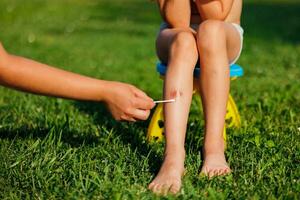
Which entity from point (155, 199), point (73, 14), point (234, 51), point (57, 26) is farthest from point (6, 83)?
point (73, 14)

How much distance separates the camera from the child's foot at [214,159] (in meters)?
2.92

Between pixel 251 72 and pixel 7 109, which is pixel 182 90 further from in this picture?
pixel 251 72

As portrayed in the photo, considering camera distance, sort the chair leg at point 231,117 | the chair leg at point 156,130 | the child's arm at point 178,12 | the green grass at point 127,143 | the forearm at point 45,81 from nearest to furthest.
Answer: the forearm at point 45,81, the green grass at point 127,143, the child's arm at point 178,12, the chair leg at point 156,130, the chair leg at point 231,117

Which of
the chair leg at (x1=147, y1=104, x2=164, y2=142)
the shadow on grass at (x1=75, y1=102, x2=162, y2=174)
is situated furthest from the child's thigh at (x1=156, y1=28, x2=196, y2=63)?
the shadow on grass at (x1=75, y1=102, x2=162, y2=174)

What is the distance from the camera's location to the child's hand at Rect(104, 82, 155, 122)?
2.68 meters

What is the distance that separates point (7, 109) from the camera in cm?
454

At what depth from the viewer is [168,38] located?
3.32m

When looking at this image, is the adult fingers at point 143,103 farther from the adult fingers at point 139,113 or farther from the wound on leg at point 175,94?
the wound on leg at point 175,94

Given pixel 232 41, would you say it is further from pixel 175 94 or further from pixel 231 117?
pixel 231 117

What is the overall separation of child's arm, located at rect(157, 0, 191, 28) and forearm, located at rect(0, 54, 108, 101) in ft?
3.19

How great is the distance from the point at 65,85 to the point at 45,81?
9 cm

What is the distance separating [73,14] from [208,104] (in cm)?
1301

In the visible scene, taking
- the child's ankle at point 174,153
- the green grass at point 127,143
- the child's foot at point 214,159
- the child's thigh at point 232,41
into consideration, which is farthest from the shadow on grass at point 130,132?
the child's thigh at point 232,41

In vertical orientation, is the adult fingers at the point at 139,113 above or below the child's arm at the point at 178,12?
below
